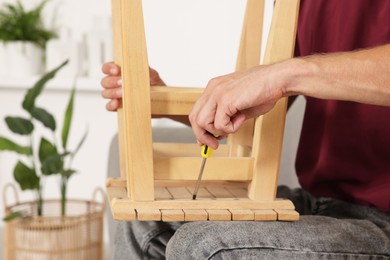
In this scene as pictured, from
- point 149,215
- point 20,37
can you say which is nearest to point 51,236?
point 20,37

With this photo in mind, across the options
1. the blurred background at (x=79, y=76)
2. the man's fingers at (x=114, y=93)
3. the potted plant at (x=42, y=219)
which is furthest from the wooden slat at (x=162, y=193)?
the potted plant at (x=42, y=219)

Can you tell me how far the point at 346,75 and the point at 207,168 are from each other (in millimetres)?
281

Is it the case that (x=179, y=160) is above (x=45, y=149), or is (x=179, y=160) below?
above

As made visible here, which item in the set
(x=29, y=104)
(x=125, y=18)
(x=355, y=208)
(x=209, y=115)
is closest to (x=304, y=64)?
(x=209, y=115)

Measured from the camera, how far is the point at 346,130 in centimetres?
125

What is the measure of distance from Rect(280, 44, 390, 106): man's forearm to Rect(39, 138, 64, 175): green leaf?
1.27 meters

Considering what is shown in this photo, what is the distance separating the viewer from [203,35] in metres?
1.80

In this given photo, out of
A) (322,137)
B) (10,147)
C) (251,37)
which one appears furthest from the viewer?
(10,147)

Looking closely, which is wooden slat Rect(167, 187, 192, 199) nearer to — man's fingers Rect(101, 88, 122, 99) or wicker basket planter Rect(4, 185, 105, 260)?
man's fingers Rect(101, 88, 122, 99)

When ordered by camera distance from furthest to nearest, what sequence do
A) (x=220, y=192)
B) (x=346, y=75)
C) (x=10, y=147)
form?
(x=10, y=147)
(x=220, y=192)
(x=346, y=75)

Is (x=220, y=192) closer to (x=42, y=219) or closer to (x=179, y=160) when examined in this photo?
(x=179, y=160)

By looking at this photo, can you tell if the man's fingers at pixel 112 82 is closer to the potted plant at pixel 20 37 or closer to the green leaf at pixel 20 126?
the green leaf at pixel 20 126

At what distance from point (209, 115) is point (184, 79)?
3.24ft

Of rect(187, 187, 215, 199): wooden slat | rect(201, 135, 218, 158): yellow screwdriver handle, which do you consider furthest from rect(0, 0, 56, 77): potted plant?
rect(201, 135, 218, 158): yellow screwdriver handle
